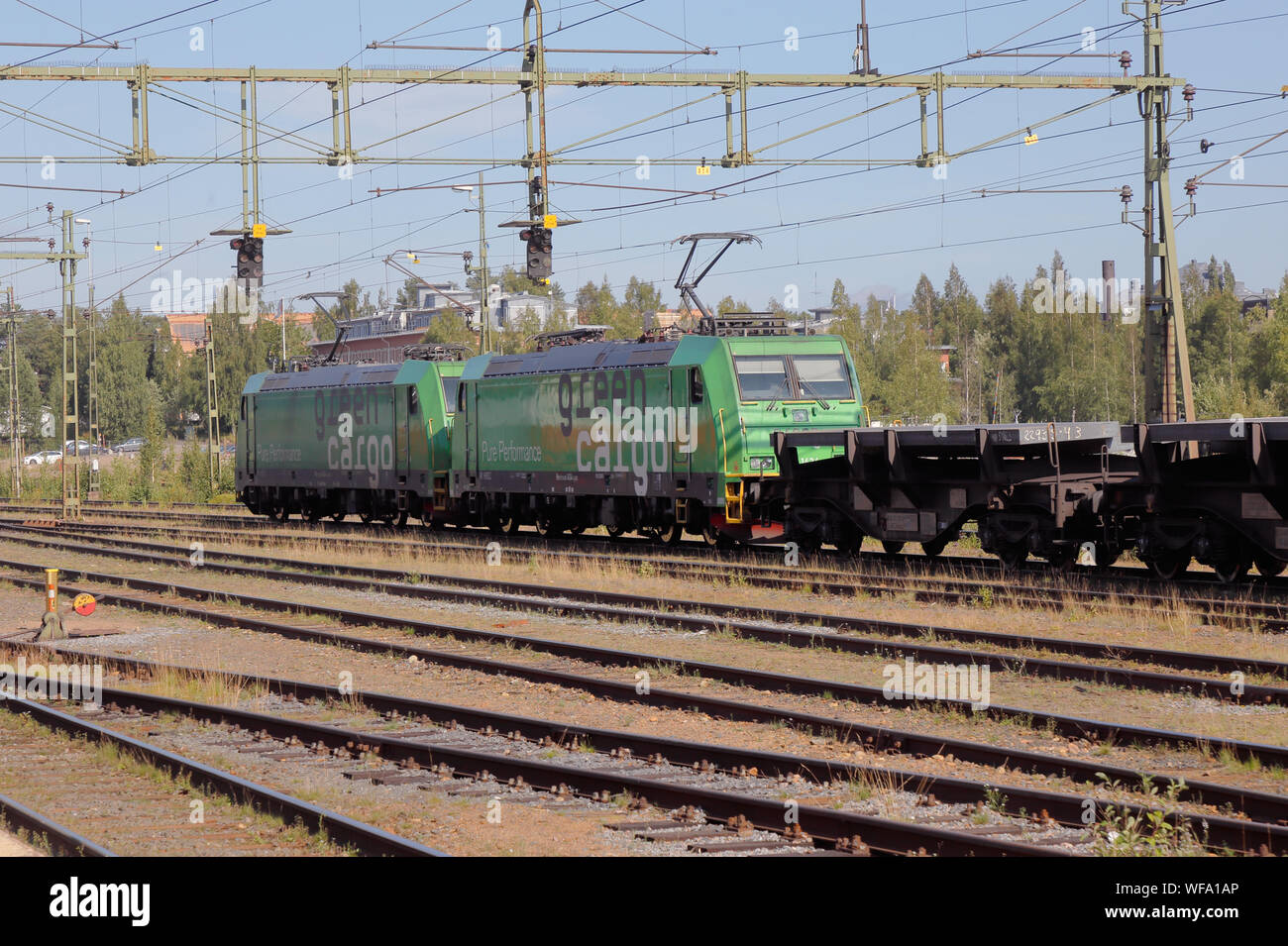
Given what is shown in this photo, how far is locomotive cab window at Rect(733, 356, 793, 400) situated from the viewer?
918 inches

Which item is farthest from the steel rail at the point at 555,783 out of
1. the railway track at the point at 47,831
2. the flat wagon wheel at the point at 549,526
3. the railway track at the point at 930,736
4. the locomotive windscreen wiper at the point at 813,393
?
the flat wagon wheel at the point at 549,526

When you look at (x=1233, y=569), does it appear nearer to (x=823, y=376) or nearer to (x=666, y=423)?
(x=823, y=376)

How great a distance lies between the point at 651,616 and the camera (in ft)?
57.0

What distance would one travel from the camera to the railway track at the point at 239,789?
25.6 feet

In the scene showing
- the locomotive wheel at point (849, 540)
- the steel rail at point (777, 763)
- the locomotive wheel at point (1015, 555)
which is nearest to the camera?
the steel rail at point (777, 763)

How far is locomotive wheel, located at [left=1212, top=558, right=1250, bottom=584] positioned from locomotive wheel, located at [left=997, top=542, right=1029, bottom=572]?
275cm

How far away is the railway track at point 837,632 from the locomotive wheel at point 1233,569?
16.3 feet

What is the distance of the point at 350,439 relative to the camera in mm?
34781

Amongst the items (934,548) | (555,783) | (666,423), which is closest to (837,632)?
(555,783)

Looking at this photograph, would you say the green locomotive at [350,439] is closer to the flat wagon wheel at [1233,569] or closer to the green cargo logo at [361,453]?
the green cargo logo at [361,453]

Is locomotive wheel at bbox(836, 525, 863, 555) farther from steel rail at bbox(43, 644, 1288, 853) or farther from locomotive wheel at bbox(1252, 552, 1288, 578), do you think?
steel rail at bbox(43, 644, 1288, 853)

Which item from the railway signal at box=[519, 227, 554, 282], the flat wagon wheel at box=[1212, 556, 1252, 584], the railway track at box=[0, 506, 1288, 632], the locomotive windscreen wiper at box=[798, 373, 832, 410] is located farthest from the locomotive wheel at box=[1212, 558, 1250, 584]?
the railway signal at box=[519, 227, 554, 282]

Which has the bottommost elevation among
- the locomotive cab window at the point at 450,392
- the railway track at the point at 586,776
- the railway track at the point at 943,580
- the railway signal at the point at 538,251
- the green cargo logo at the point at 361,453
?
the railway track at the point at 586,776
